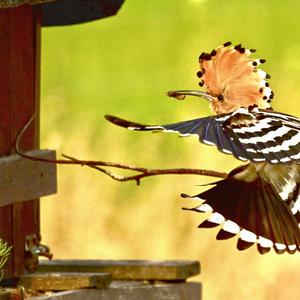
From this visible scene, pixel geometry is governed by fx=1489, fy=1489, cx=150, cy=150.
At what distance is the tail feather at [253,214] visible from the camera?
3508 mm

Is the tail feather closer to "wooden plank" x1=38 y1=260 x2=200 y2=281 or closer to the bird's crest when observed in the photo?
the bird's crest

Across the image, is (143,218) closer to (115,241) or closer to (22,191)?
(115,241)

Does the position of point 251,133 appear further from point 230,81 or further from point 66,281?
point 66,281

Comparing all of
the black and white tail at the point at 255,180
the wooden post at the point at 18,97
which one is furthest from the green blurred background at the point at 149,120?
A: the black and white tail at the point at 255,180

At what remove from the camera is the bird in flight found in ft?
11.3

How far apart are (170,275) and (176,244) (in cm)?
300

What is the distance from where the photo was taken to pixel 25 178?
6.91 m

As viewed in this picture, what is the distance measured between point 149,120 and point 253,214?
25.5 ft

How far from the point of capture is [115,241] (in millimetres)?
10391

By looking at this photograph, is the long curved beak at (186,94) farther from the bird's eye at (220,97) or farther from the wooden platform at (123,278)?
the wooden platform at (123,278)

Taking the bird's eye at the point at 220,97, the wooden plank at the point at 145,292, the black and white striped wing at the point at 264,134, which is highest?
the bird's eye at the point at 220,97

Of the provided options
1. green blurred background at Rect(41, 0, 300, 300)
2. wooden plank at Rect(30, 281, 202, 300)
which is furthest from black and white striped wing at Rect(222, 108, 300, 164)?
green blurred background at Rect(41, 0, 300, 300)

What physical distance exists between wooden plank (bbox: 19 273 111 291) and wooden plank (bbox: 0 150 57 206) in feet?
1.24

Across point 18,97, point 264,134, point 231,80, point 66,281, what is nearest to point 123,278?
point 66,281
